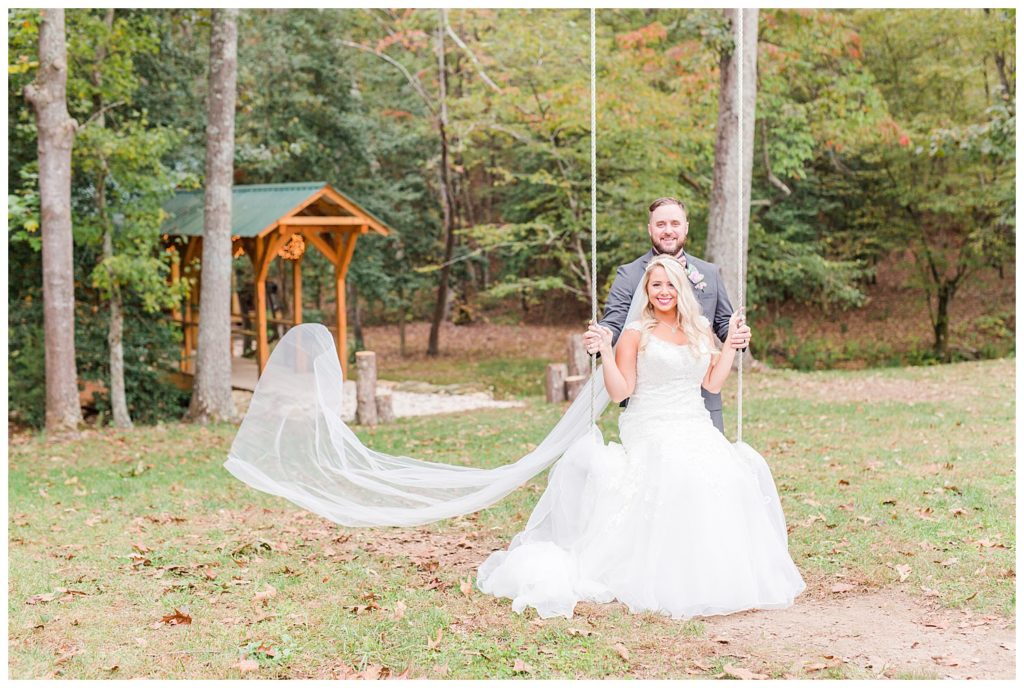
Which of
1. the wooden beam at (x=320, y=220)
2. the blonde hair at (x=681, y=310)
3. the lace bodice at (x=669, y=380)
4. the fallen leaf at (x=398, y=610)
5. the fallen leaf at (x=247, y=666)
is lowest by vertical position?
the fallen leaf at (x=247, y=666)

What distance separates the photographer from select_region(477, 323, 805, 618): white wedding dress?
4512 millimetres

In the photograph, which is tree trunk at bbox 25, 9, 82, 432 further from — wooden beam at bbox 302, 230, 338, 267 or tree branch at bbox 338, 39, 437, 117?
tree branch at bbox 338, 39, 437, 117

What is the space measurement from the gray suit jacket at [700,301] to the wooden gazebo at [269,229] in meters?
9.13

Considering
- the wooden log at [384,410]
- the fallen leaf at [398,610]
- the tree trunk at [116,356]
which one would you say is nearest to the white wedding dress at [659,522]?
the fallen leaf at [398,610]

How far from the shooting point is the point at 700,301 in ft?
17.2

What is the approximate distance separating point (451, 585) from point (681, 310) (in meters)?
1.68

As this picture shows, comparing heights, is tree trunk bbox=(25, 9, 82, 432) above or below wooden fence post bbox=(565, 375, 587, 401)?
above

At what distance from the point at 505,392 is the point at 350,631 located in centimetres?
1187

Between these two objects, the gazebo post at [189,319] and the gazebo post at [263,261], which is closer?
the gazebo post at [263,261]

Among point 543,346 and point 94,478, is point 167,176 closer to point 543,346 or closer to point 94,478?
point 94,478

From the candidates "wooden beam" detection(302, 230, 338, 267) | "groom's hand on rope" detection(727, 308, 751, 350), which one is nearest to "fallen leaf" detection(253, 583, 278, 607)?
"groom's hand on rope" detection(727, 308, 751, 350)

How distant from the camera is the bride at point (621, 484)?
454cm

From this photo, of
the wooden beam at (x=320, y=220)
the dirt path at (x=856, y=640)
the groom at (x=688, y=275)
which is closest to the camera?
the dirt path at (x=856, y=640)

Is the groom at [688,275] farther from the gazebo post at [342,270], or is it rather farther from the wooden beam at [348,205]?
the gazebo post at [342,270]
